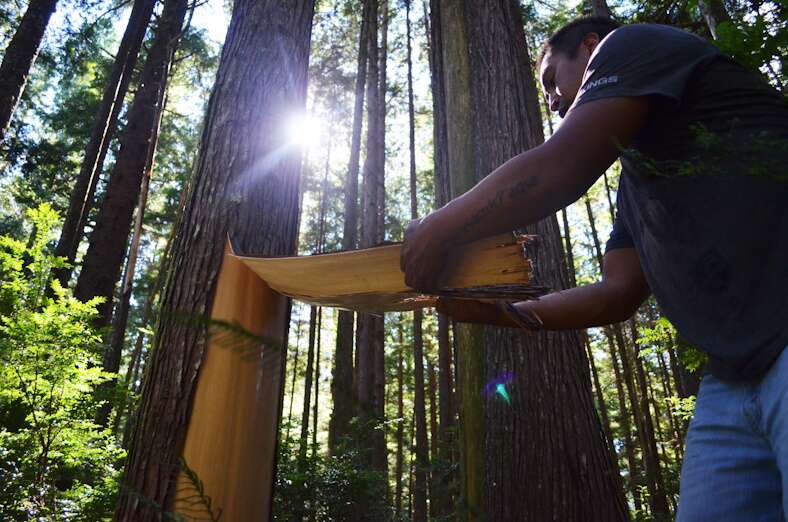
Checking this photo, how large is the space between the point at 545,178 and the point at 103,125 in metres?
9.89

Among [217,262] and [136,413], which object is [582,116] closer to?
[217,262]

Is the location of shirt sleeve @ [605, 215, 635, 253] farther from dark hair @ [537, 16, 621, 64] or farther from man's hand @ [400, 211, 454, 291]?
man's hand @ [400, 211, 454, 291]

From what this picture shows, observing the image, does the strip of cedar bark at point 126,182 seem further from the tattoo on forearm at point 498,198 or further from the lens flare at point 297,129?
the tattoo on forearm at point 498,198

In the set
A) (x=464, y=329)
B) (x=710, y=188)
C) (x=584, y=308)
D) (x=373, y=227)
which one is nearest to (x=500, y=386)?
(x=464, y=329)

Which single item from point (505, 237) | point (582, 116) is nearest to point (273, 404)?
point (505, 237)

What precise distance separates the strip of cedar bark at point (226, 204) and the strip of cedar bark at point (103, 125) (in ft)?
21.8

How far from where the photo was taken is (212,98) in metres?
2.47

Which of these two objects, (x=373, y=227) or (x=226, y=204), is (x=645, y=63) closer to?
(x=226, y=204)

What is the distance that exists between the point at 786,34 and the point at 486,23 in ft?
8.73

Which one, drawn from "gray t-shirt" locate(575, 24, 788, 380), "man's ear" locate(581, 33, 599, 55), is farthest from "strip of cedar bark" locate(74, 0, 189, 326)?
"gray t-shirt" locate(575, 24, 788, 380)

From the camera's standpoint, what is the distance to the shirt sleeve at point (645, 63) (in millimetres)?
1148

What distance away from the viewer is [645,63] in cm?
118

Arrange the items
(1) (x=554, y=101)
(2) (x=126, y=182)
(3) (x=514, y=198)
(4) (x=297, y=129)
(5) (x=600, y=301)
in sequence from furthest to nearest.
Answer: (2) (x=126, y=182) → (4) (x=297, y=129) → (1) (x=554, y=101) → (5) (x=600, y=301) → (3) (x=514, y=198)

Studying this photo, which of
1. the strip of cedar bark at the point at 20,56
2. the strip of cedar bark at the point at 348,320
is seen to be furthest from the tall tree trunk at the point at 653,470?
the strip of cedar bark at the point at 20,56
